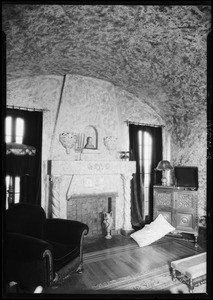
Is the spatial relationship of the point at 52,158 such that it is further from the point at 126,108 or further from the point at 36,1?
the point at 36,1

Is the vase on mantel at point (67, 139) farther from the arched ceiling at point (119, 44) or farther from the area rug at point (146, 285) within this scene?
the area rug at point (146, 285)

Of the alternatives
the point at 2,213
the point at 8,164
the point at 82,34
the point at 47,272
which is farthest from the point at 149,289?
the point at 82,34

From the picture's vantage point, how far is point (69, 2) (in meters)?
1.26

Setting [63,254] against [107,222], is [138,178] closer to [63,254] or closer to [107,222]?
[107,222]

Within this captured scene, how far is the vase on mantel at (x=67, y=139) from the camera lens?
173 inches

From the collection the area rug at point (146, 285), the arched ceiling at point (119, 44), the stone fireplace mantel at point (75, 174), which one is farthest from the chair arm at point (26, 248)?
the arched ceiling at point (119, 44)

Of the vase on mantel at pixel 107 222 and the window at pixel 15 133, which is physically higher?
the window at pixel 15 133

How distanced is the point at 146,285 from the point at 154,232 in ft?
5.89

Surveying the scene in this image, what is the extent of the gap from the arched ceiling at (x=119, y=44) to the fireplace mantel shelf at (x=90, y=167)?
75.9 inches

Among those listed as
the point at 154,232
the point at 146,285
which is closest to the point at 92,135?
the point at 154,232

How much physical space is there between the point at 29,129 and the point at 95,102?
170 centimetres

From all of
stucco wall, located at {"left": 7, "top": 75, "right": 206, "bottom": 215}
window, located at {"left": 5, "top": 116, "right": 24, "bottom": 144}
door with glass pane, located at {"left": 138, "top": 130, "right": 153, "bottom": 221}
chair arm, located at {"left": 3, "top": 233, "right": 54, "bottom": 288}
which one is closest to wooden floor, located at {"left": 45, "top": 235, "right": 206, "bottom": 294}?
chair arm, located at {"left": 3, "top": 233, "right": 54, "bottom": 288}

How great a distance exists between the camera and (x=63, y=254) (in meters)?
2.69

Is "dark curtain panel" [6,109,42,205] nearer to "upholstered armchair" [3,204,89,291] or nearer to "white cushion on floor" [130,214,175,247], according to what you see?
"upholstered armchair" [3,204,89,291]
